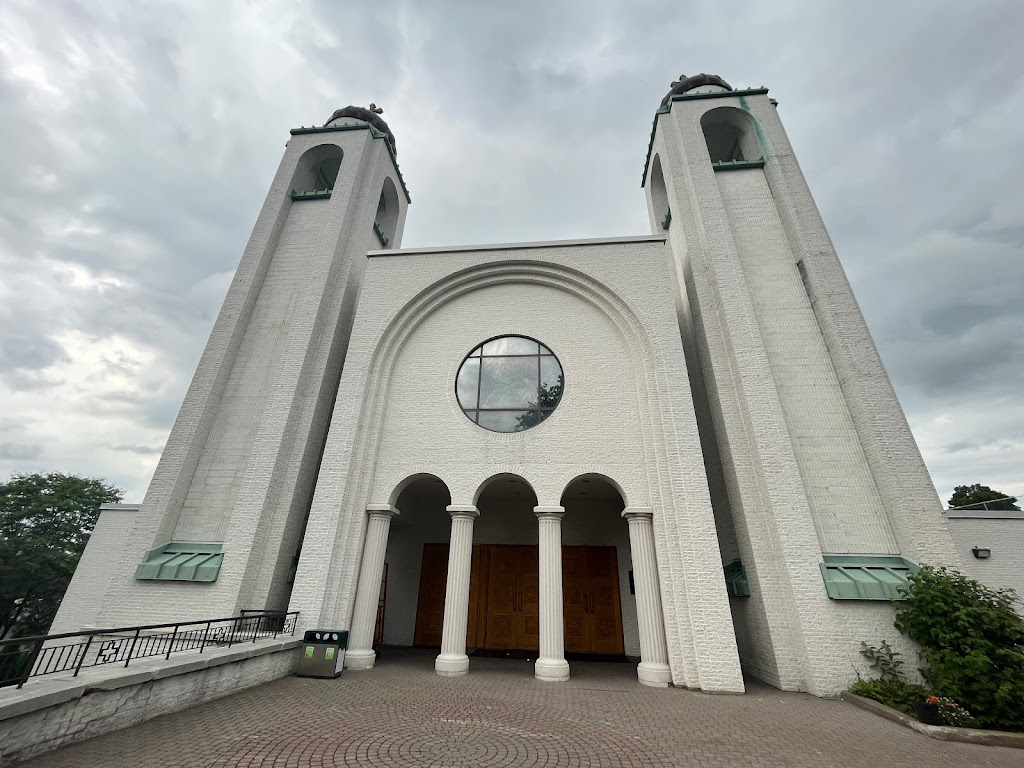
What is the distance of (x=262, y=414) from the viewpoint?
41.5 feet

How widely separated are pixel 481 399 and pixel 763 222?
35.4 feet

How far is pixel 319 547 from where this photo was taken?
35.0 feet

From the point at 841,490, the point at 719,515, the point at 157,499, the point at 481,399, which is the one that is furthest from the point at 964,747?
the point at 157,499

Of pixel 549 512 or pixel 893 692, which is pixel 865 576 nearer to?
pixel 893 692

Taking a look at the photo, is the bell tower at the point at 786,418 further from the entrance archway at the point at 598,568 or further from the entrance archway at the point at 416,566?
the entrance archway at the point at 416,566

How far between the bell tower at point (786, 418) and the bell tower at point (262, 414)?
11680 millimetres

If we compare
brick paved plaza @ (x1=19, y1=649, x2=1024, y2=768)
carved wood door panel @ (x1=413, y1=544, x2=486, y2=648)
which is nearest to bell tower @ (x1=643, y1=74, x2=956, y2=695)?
brick paved plaza @ (x1=19, y1=649, x2=1024, y2=768)

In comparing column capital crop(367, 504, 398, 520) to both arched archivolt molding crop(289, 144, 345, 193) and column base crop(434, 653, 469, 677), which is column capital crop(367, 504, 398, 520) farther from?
arched archivolt molding crop(289, 144, 345, 193)

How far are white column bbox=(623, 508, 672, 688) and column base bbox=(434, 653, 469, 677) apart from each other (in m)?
3.91

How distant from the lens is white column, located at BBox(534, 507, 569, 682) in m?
9.53

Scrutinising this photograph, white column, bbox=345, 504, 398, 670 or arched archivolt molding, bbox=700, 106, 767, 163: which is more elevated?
arched archivolt molding, bbox=700, 106, 767, 163

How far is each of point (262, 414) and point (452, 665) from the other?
28.2 ft

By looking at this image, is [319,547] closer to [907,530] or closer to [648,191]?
[907,530]

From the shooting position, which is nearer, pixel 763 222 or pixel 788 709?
pixel 788 709
